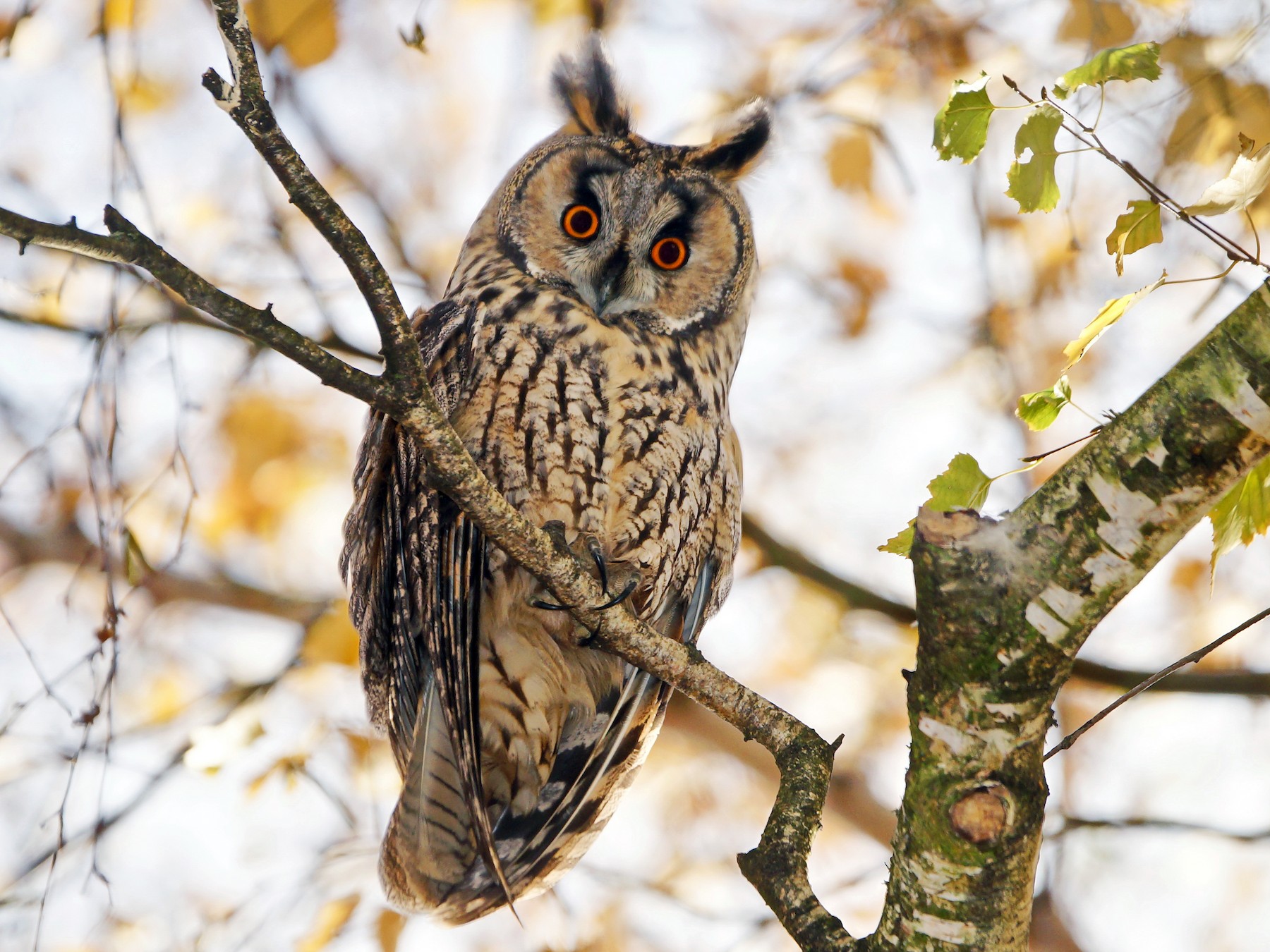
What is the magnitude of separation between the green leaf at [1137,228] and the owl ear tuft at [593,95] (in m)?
1.77

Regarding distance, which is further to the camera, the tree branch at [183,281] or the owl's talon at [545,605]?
the owl's talon at [545,605]

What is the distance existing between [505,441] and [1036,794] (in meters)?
1.29

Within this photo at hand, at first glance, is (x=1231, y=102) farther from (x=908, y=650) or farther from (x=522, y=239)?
(x=908, y=650)

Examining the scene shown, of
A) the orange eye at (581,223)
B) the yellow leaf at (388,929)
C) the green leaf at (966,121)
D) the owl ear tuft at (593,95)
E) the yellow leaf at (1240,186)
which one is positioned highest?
the owl ear tuft at (593,95)

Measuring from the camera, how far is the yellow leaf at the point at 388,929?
10.9 feet

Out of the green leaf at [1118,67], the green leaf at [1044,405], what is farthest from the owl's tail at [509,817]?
the green leaf at [1118,67]

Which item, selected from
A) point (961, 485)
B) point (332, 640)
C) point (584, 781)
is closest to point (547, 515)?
point (584, 781)

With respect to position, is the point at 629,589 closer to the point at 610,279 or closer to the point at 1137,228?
the point at 610,279

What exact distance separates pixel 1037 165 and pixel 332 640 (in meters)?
3.02

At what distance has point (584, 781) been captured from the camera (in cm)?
243

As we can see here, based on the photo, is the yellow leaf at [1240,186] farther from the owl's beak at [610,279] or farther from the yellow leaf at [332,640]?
the yellow leaf at [332,640]

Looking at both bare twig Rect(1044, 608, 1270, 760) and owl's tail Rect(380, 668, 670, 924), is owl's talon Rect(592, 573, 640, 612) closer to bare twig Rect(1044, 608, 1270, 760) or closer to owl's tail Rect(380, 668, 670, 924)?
owl's tail Rect(380, 668, 670, 924)

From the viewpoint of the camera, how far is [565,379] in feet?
7.57

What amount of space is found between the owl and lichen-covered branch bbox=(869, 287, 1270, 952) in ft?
2.81
